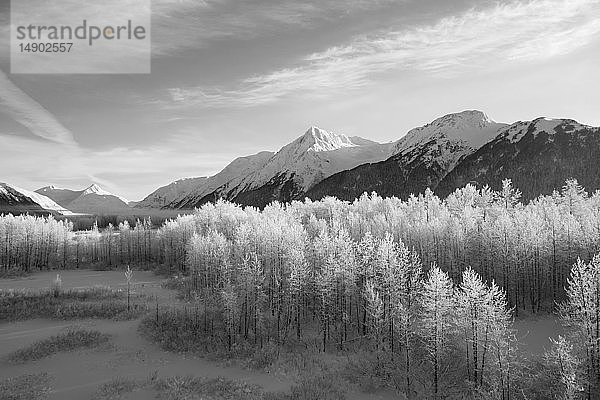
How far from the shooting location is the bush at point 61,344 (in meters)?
46.1

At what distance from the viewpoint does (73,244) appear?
438ft

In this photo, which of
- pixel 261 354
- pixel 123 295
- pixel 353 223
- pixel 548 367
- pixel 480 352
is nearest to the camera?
pixel 548 367

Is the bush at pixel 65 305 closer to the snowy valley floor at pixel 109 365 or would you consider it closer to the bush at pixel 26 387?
the snowy valley floor at pixel 109 365

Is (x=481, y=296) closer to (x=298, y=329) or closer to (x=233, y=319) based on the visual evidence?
(x=298, y=329)

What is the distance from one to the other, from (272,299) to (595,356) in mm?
45820

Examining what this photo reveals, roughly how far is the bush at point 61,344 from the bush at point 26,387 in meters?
5.82

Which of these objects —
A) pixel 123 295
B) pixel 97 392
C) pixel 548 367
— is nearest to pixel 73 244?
pixel 123 295

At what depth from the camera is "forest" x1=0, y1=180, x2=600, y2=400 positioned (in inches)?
1531

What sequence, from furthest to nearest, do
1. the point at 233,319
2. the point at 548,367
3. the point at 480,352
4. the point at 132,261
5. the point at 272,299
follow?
1. the point at 132,261
2. the point at 272,299
3. the point at 233,319
4. the point at 480,352
5. the point at 548,367

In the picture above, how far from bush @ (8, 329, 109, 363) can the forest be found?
821 centimetres

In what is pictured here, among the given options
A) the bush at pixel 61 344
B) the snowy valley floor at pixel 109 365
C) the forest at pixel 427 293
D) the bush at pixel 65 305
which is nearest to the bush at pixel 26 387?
the snowy valley floor at pixel 109 365

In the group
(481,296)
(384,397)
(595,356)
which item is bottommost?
(384,397)

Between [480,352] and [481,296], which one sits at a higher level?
[481,296]

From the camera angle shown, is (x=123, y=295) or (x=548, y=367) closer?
(x=548, y=367)
